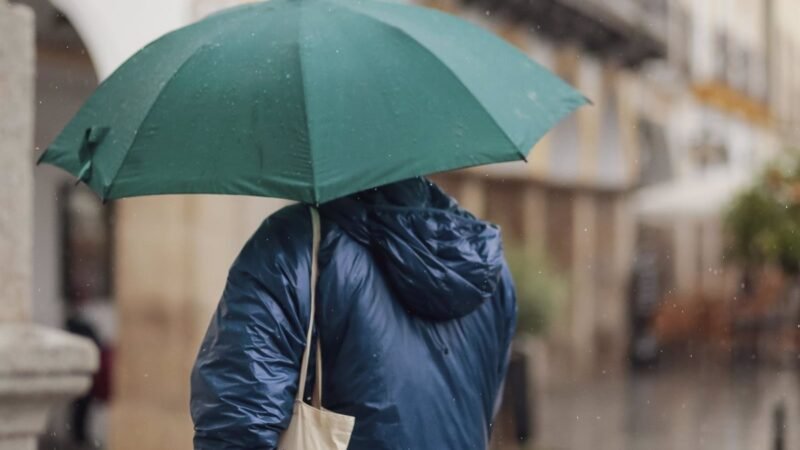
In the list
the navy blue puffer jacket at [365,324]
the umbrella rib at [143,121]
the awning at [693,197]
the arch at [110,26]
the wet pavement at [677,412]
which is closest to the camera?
the navy blue puffer jacket at [365,324]

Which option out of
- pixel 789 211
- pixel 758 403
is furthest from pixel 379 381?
pixel 789 211

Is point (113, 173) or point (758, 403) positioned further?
point (758, 403)

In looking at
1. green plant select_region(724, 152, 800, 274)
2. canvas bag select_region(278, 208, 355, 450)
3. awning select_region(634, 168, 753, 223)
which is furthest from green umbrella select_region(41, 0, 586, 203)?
awning select_region(634, 168, 753, 223)

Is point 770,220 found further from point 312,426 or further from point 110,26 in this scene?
point 312,426

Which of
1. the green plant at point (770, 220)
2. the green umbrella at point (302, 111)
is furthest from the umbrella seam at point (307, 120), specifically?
the green plant at point (770, 220)

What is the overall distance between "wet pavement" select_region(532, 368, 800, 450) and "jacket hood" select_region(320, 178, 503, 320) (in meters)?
5.83

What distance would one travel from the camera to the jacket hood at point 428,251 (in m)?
2.68

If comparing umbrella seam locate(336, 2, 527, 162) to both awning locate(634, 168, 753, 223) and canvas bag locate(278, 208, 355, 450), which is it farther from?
awning locate(634, 168, 753, 223)

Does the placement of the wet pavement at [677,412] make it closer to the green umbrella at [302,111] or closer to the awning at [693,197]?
the awning at [693,197]

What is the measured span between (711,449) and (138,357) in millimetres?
5117

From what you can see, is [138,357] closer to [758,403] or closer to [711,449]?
[711,449]

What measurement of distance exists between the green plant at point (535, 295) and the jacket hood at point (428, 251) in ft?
28.8

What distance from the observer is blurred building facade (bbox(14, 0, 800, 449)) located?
8.73 m

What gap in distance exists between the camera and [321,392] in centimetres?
266
